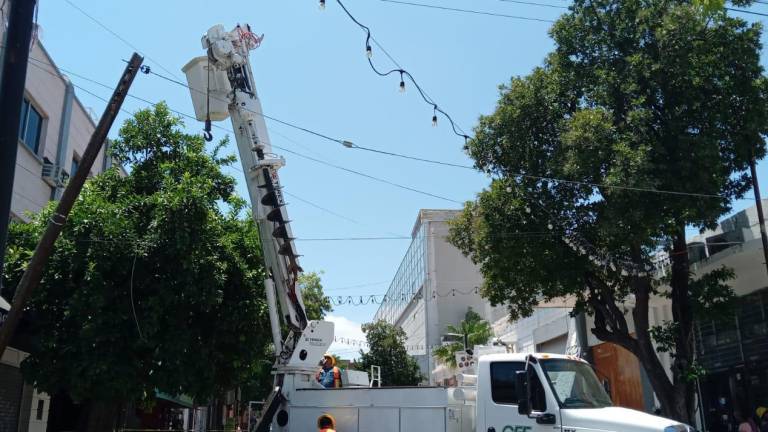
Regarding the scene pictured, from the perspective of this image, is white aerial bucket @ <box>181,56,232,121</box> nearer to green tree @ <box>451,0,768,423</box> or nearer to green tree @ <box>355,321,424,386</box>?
green tree @ <box>451,0,768,423</box>

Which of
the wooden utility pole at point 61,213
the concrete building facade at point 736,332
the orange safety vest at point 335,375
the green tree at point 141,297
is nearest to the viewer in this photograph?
the wooden utility pole at point 61,213

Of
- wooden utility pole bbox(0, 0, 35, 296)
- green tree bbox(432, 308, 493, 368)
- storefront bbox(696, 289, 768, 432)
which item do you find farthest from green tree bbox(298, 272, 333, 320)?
wooden utility pole bbox(0, 0, 35, 296)

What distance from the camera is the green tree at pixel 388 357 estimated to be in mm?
43969

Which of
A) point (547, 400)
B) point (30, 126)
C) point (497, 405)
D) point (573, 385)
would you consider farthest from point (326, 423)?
point (30, 126)

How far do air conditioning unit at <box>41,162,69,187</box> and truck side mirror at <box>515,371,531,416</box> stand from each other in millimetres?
16030

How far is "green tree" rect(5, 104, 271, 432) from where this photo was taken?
12.4 m

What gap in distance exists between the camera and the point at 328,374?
11344mm

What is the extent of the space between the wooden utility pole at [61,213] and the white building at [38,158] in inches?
224

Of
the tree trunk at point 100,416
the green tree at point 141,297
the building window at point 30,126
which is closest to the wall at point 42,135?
the building window at point 30,126

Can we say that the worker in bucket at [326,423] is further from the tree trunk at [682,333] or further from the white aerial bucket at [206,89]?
the tree trunk at [682,333]

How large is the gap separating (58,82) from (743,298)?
20.6 meters

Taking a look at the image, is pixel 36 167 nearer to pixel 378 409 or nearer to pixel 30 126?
pixel 30 126

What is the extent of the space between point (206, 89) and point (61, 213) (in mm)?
3325

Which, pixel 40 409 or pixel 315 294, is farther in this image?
pixel 315 294
